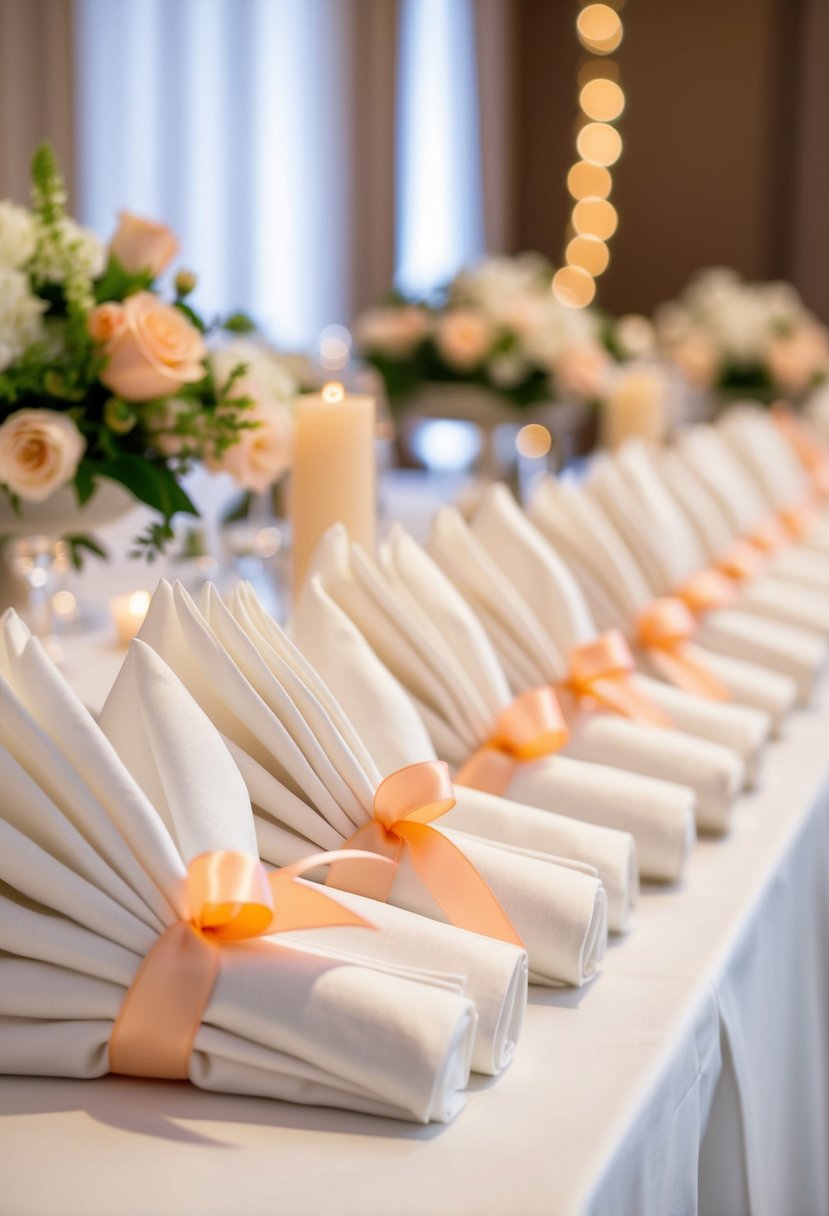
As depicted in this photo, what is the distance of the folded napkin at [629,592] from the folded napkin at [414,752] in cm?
50

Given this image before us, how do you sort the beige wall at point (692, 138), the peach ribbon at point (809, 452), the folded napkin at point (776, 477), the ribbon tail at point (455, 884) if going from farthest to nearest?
the beige wall at point (692, 138) < the peach ribbon at point (809, 452) < the folded napkin at point (776, 477) < the ribbon tail at point (455, 884)

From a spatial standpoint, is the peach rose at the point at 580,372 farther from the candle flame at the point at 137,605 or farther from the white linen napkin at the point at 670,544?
the candle flame at the point at 137,605

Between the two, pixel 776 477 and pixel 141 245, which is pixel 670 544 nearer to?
pixel 141 245

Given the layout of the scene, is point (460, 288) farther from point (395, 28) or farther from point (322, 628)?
point (395, 28)

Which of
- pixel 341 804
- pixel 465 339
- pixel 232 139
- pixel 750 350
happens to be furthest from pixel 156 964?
pixel 232 139

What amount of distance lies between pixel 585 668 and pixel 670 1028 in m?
0.45

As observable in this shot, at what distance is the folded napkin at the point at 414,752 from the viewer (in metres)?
0.93

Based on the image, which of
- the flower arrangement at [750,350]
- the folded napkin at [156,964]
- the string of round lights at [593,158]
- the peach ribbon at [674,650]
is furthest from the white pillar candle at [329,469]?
the string of round lights at [593,158]

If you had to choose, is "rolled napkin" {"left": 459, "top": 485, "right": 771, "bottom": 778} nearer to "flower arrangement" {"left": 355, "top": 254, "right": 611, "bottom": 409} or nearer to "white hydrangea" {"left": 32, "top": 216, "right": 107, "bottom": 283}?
"white hydrangea" {"left": 32, "top": 216, "right": 107, "bottom": 283}

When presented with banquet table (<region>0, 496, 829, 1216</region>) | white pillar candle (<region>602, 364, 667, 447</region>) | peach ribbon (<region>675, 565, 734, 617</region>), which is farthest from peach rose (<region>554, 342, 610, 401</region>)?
banquet table (<region>0, 496, 829, 1216</region>)

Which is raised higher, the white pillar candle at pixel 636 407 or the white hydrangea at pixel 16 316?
the white hydrangea at pixel 16 316

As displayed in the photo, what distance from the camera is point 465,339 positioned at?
2992 millimetres

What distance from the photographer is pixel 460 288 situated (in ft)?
10.5

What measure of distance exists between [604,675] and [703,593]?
44cm
